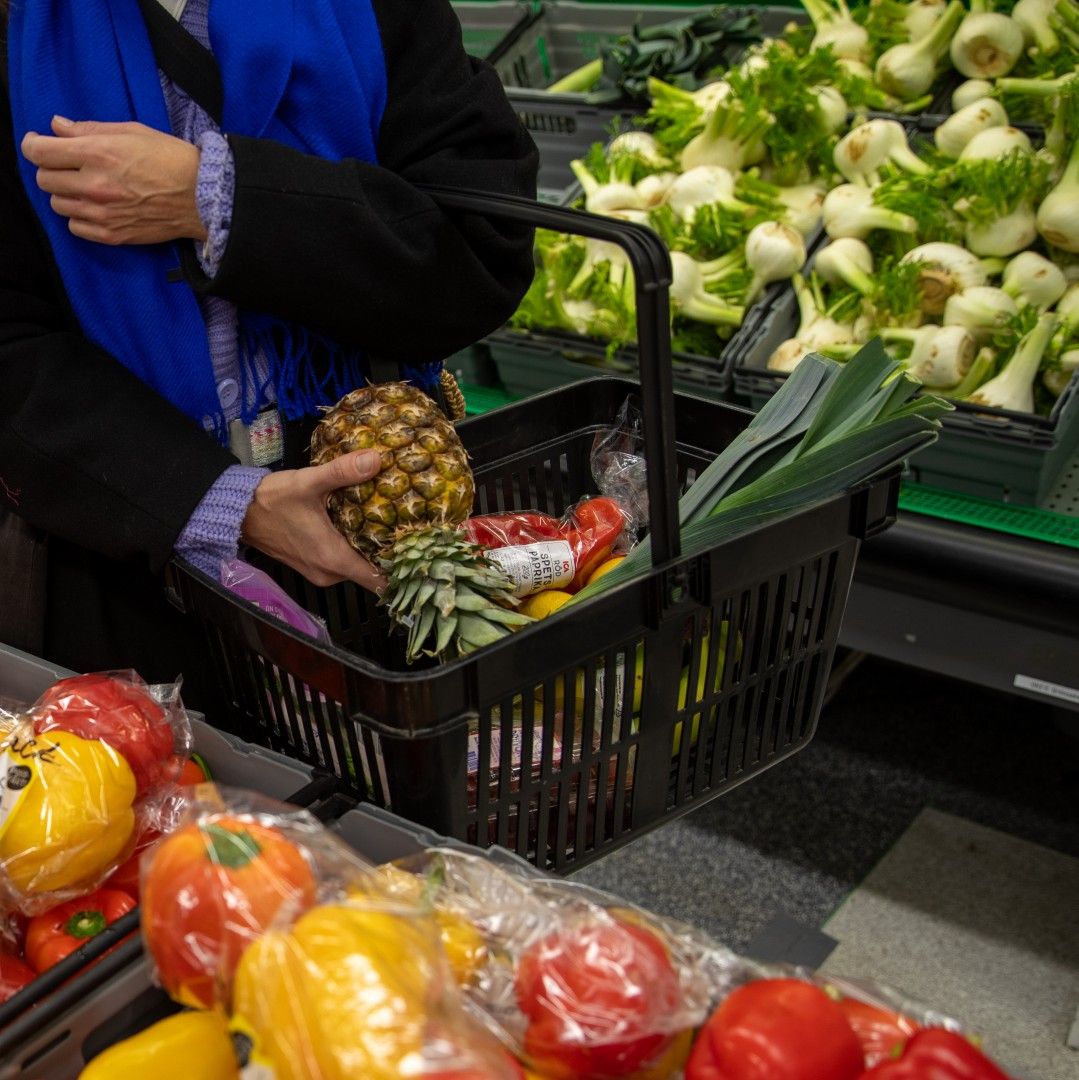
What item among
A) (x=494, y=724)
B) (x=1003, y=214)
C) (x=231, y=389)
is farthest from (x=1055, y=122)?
(x=494, y=724)

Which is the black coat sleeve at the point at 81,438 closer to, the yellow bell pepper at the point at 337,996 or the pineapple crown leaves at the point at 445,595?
the pineapple crown leaves at the point at 445,595

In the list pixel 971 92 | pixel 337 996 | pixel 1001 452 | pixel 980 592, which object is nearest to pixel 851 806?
pixel 980 592

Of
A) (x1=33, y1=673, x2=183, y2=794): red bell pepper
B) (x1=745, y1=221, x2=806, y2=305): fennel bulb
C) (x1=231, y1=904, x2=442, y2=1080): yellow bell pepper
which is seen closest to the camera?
(x1=231, y1=904, x2=442, y2=1080): yellow bell pepper

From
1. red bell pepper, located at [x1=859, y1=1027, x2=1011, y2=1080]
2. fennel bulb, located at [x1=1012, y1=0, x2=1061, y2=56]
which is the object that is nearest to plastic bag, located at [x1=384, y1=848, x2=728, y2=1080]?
red bell pepper, located at [x1=859, y1=1027, x2=1011, y2=1080]

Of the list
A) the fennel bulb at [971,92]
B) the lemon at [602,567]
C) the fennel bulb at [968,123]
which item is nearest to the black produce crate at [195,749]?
the lemon at [602,567]

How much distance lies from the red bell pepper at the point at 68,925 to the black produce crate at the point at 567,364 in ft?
5.52

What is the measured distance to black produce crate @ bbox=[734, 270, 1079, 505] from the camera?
1990 mm

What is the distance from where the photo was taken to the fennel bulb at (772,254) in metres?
2.55

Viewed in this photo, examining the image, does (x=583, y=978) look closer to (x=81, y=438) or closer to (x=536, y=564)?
(x=536, y=564)

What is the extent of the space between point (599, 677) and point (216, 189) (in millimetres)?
571

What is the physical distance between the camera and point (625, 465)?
1375 mm

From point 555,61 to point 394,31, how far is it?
2.50 m

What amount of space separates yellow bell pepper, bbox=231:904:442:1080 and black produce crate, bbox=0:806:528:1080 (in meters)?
0.11

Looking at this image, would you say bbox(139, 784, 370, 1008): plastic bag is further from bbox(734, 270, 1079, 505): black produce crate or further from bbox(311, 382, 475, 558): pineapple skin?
bbox(734, 270, 1079, 505): black produce crate
